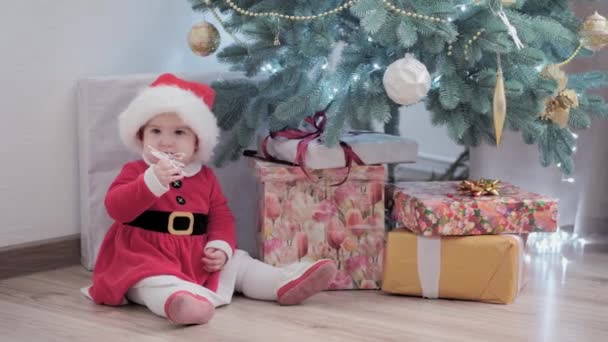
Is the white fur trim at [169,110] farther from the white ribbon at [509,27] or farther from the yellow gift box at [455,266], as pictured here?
the white ribbon at [509,27]

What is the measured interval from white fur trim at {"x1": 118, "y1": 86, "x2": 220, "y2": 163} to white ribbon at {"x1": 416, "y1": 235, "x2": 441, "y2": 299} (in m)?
0.50

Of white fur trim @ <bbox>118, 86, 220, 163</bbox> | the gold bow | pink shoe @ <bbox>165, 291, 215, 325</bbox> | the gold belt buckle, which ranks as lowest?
pink shoe @ <bbox>165, 291, 215, 325</bbox>

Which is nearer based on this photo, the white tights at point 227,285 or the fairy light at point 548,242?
the white tights at point 227,285

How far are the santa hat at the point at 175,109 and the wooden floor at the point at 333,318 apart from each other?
35 centimetres

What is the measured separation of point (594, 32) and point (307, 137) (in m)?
0.68

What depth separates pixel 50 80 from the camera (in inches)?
81.0

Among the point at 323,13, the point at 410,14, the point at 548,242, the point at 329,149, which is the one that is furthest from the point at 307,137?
the point at 548,242

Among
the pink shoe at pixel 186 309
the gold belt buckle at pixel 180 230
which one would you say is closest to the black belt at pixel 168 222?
the gold belt buckle at pixel 180 230

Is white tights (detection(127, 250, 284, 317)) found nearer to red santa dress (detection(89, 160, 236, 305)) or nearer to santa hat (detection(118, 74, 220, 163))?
red santa dress (detection(89, 160, 236, 305))

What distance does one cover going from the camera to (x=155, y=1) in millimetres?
2273

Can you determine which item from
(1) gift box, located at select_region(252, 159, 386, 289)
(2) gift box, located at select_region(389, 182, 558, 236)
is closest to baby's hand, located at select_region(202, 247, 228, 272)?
(1) gift box, located at select_region(252, 159, 386, 289)

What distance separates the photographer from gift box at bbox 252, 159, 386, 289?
1.93m

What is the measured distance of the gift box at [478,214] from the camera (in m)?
1.82

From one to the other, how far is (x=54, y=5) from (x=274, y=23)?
554 millimetres
